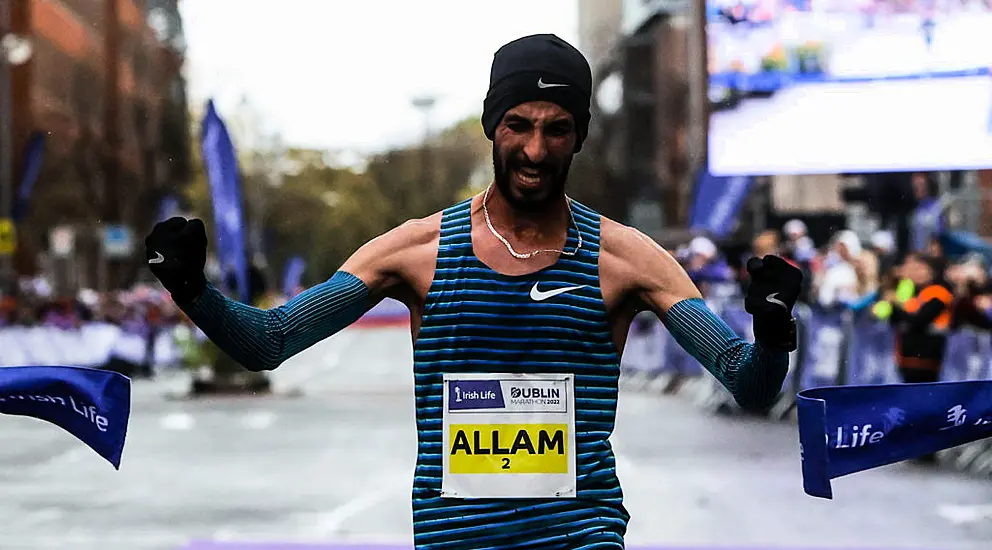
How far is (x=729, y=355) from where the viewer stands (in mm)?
3285

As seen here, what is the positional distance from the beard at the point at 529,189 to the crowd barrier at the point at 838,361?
28.3 ft

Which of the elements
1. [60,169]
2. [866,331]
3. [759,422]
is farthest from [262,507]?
[60,169]

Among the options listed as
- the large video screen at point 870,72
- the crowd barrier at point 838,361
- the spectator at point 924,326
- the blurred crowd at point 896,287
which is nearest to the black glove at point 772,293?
the blurred crowd at point 896,287

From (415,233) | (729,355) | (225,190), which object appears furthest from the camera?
(225,190)

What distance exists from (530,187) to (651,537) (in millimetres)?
5799

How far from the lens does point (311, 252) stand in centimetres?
7631

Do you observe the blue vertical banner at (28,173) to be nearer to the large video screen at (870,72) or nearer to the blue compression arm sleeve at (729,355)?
the large video screen at (870,72)

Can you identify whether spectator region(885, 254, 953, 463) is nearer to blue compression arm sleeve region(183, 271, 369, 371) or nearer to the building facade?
blue compression arm sleeve region(183, 271, 369, 371)

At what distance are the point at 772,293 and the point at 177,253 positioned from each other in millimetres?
1035

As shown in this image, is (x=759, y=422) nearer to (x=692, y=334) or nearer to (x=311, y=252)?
(x=692, y=334)

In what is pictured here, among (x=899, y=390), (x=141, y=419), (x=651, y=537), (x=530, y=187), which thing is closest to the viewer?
(x=530, y=187)

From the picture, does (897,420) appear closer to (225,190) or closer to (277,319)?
(277,319)

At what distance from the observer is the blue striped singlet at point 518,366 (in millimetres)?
3365

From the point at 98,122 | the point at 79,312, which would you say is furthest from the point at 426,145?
the point at 79,312
